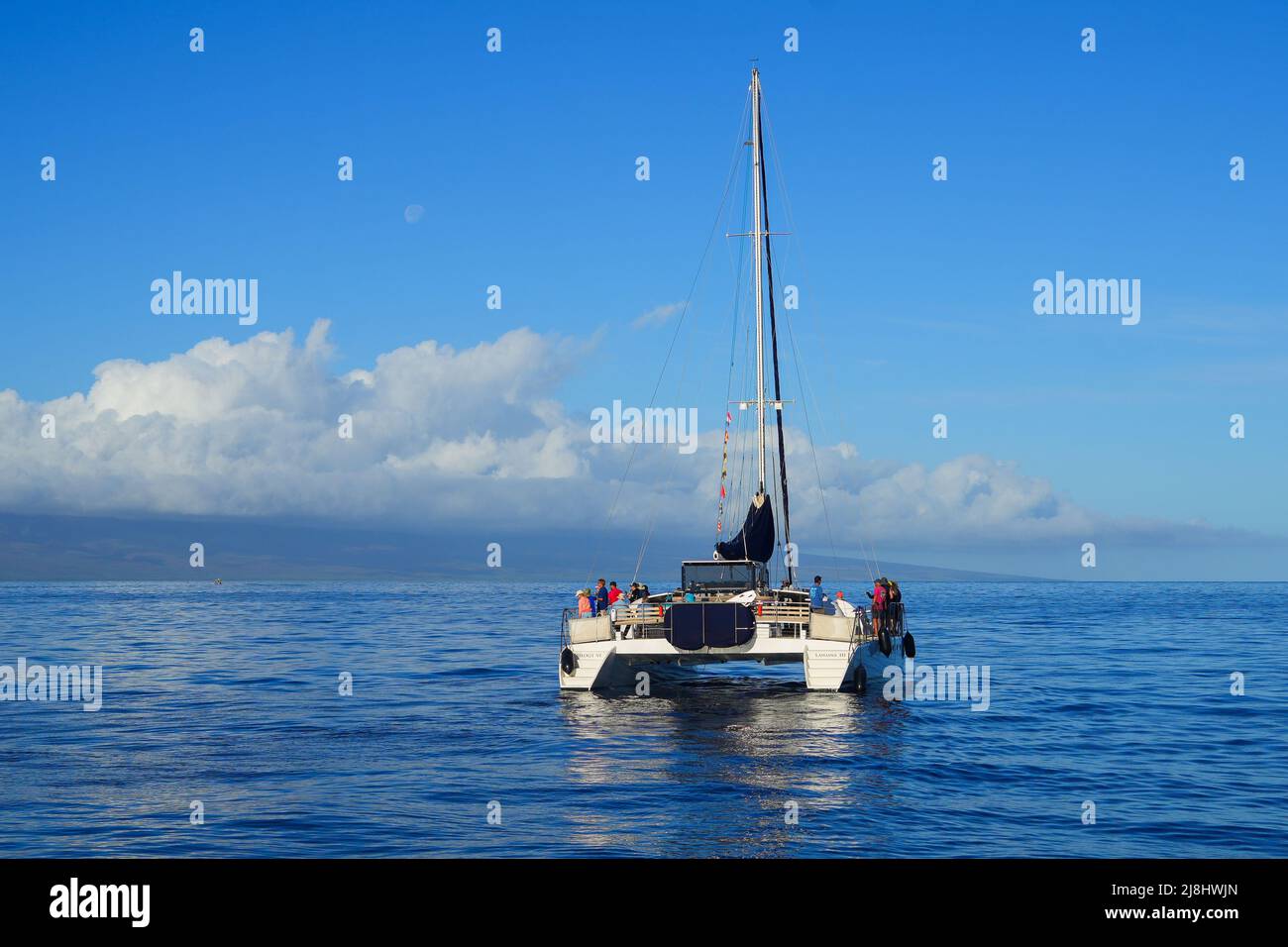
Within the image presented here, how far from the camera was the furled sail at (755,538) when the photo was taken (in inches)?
1423

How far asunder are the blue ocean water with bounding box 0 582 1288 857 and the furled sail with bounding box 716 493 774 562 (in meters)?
4.18

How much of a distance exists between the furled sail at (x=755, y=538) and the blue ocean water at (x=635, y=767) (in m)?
4.18

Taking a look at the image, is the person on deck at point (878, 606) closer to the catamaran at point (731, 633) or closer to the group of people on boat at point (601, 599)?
the catamaran at point (731, 633)

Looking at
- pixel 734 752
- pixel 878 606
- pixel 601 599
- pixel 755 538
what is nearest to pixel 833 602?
pixel 878 606

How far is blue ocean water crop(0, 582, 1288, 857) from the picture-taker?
50.8ft

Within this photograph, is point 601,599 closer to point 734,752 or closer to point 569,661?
point 569,661

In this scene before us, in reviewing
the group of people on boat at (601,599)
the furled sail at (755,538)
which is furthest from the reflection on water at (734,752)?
the furled sail at (755,538)

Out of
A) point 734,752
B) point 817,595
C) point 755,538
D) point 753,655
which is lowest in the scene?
point 734,752

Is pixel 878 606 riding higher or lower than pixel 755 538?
lower

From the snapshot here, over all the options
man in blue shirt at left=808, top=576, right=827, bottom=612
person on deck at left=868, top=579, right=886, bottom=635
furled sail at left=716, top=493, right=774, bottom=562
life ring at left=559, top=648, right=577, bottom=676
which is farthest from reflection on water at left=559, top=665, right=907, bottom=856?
A: furled sail at left=716, top=493, right=774, bottom=562

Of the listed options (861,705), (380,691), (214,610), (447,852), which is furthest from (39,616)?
(447,852)

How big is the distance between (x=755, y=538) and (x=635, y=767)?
16722 millimetres

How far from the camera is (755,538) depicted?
36.8 meters

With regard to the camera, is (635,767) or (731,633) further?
(731,633)
